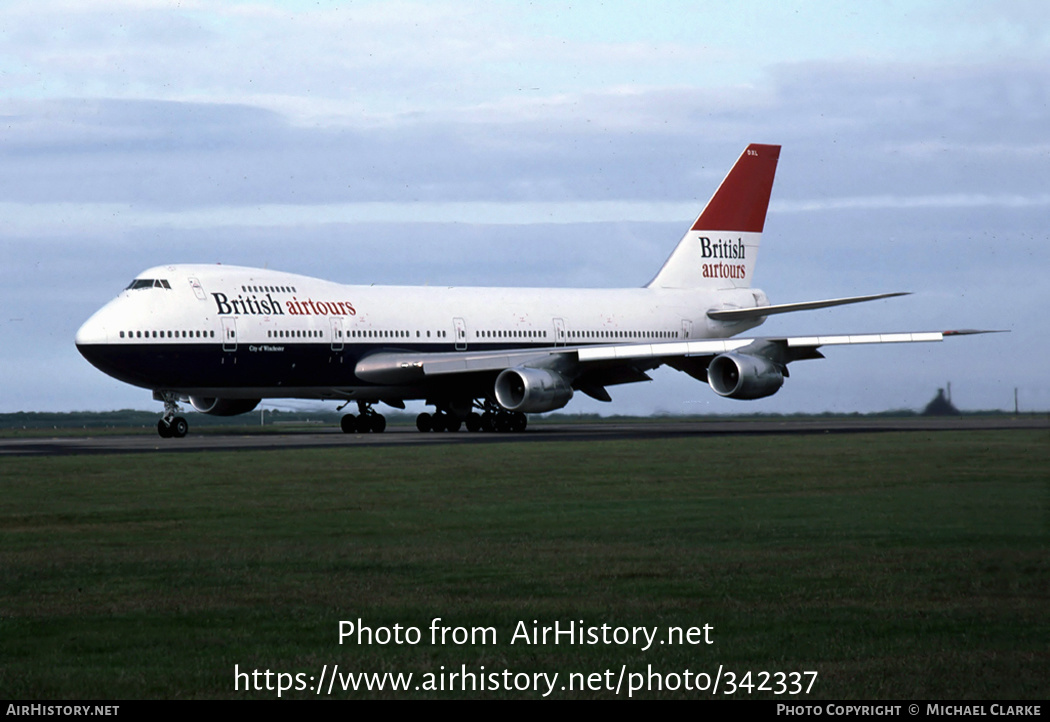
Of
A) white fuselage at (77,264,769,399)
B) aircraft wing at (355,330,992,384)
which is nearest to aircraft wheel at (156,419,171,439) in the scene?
white fuselage at (77,264,769,399)

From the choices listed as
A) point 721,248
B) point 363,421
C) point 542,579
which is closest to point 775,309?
point 721,248

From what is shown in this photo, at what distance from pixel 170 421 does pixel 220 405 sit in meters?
3.82

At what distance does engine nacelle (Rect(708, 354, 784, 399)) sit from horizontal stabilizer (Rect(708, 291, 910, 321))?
4.81 metres

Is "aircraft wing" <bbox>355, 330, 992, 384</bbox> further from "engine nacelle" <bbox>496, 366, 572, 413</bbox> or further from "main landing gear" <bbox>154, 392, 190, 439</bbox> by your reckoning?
"main landing gear" <bbox>154, 392, 190, 439</bbox>

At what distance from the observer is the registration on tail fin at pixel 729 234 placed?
49.0 metres

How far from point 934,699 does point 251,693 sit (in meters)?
3.32

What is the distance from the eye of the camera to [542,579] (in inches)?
384

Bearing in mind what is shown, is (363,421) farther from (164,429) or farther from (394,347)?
(164,429)

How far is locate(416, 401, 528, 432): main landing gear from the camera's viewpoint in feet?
130

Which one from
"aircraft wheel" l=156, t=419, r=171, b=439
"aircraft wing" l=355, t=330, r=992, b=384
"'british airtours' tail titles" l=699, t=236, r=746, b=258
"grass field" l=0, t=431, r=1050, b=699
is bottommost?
"grass field" l=0, t=431, r=1050, b=699

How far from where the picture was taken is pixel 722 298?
49.0 m

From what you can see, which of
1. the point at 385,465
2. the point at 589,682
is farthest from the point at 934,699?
the point at 385,465

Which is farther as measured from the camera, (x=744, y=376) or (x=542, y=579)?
(x=744, y=376)
